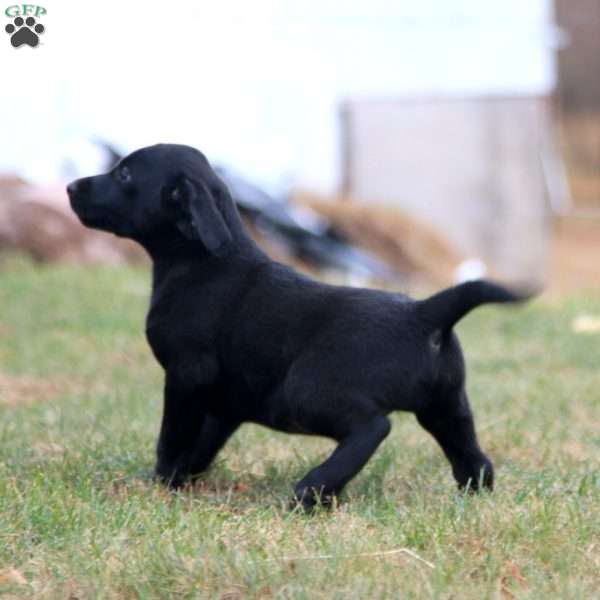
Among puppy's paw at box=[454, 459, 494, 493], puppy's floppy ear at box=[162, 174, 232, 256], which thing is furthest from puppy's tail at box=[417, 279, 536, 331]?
puppy's floppy ear at box=[162, 174, 232, 256]

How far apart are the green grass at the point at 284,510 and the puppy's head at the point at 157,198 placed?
0.87 meters

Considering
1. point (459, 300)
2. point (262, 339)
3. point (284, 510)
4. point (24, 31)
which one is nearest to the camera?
point (284, 510)

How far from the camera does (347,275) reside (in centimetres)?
1459

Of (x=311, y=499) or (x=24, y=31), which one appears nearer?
(x=311, y=499)

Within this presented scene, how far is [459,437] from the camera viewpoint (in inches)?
191

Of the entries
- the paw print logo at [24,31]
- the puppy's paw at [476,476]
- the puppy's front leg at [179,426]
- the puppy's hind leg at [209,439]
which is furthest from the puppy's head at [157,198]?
the paw print logo at [24,31]

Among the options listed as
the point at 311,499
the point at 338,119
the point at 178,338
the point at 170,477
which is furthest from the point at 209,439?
the point at 338,119

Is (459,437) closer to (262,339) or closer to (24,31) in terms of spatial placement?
(262,339)

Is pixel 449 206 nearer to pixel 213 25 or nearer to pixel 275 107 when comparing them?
pixel 275 107

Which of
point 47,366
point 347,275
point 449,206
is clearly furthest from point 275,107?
point 47,366

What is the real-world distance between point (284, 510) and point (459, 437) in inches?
28.1

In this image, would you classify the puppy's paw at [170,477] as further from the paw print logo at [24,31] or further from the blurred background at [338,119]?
the blurred background at [338,119]

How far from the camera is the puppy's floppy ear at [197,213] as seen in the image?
4.88 metres

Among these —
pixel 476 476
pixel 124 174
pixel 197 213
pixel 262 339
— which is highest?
pixel 124 174
